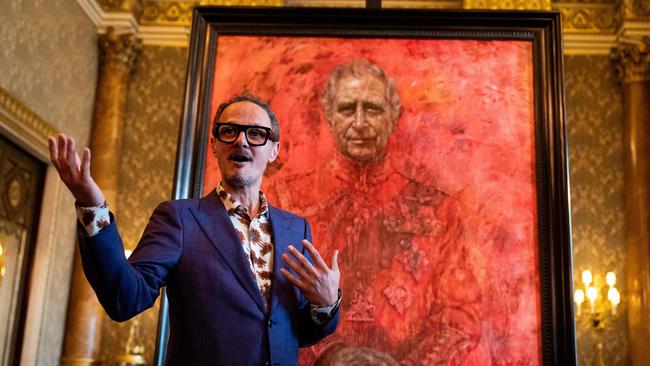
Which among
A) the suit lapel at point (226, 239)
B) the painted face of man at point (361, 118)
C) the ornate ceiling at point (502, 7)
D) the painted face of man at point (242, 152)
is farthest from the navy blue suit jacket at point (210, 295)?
the ornate ceiling at point (502, 7)

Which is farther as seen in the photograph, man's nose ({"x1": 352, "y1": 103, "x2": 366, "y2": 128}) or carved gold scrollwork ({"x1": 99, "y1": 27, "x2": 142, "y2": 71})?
→ carved gold scrollwork ({"x1": 99, "y1": 27, "x2": 142, "y2": 71})

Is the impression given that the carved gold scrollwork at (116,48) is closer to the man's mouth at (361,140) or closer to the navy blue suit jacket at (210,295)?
the man's mouth at (361,140)

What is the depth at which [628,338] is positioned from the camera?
7.27m

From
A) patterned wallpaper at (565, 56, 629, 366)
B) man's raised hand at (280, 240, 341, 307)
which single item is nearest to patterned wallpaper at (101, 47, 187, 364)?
patterned wallpaper at (565, 56, 629, 366)

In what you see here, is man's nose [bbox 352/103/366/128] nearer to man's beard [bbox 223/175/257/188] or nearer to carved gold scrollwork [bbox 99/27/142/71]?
man's beard [bbox 223/175/257/188]

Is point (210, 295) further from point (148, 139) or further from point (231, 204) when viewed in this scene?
point (148, 139)

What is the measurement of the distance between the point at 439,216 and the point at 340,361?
1169 millimetres

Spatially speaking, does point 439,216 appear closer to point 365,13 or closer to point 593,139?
point 365,13

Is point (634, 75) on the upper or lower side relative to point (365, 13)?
upper

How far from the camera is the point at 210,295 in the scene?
2.02 metres

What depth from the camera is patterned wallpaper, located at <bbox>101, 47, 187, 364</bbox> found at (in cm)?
788

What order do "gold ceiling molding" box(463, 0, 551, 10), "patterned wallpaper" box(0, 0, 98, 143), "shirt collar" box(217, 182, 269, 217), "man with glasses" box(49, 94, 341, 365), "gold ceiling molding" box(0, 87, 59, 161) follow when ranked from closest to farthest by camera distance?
1. "man with glasses" box(49, 94, 341, 365)
2. "shirt collar" box(217, 182, 269, 217)
3. "gold ceiling molding" box(0, 87, 59, 161)
4. "patterned wallpaper" box(0, 0, 98, 143)
5. "gold ceiling molding" box(463, 0, 551, 10)

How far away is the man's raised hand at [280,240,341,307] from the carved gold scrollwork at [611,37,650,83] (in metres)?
6.78

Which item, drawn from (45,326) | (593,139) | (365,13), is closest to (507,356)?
(365,13)
